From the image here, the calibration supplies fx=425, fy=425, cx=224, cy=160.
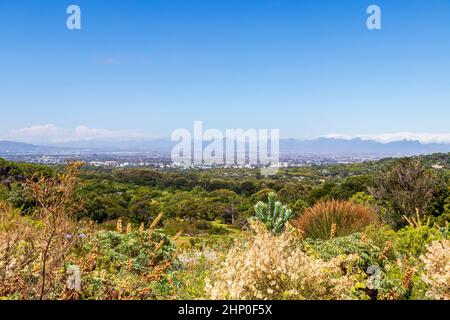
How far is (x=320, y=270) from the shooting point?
350cm

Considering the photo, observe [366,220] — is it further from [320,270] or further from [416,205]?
[416,205]

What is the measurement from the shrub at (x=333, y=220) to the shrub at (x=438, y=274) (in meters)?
3.74

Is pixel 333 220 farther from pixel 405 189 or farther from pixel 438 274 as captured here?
pixel 405 189

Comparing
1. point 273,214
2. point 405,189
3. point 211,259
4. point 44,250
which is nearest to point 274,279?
point 44,250

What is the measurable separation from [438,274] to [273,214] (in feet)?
13.8

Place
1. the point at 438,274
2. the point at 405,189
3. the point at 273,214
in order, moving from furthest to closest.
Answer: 1. the point at 405,189
2. the point at 273,214
3. the point at 438,274

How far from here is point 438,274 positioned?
3.83 meters

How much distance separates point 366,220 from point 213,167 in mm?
88123

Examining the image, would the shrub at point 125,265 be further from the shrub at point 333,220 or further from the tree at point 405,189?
the tree at point 405,189

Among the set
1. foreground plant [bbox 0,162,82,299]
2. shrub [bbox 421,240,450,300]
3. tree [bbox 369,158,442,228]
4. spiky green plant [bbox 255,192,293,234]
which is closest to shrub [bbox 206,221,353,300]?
shrub [bbox 421,240,450,300]

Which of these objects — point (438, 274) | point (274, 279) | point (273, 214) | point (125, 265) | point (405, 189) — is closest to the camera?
point (274, 279)

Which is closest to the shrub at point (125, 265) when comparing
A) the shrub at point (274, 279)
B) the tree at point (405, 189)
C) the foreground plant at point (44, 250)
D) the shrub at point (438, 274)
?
the foreground plant at point (44, 250)

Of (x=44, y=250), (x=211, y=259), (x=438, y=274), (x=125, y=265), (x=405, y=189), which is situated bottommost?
(x=211, y=259)

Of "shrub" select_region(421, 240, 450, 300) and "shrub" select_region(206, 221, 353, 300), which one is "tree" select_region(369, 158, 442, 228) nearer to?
"shrub" select_region(421, 240, 450, 300)
